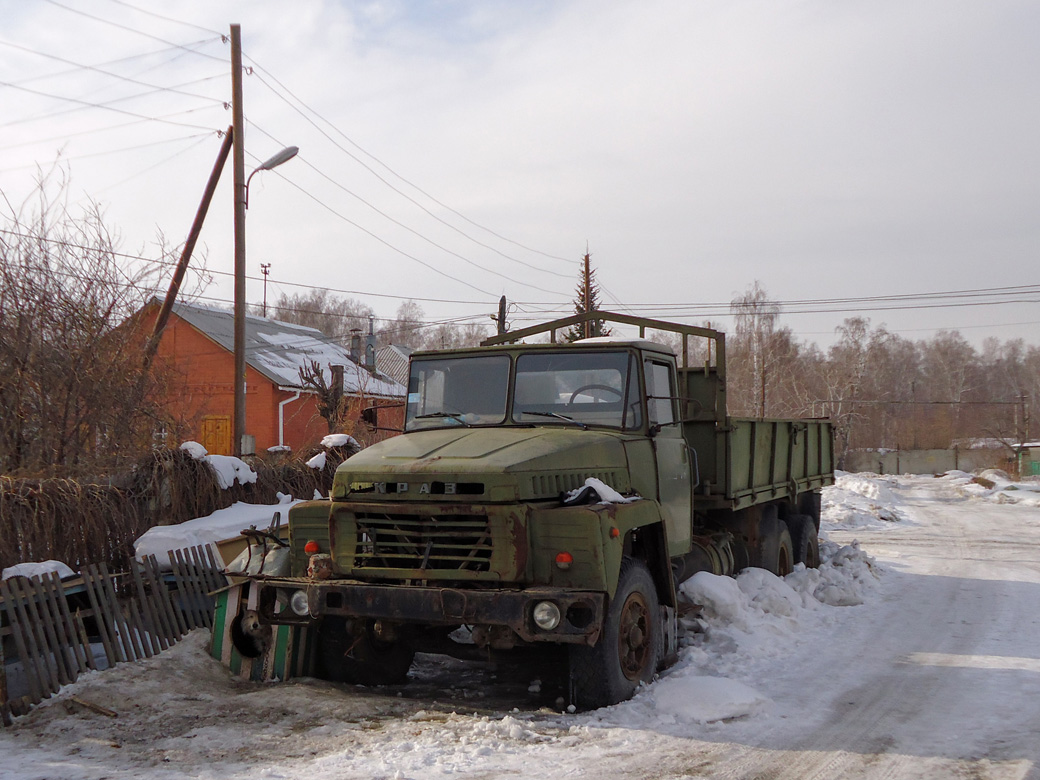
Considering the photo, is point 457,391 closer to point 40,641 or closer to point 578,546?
point 578,546

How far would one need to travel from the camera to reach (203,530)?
893 centimetres

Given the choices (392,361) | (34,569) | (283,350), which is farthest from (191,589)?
(392,361)

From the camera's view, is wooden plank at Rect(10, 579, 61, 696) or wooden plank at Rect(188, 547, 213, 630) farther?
wooden plank at Rect(188, 547, 213, 630)

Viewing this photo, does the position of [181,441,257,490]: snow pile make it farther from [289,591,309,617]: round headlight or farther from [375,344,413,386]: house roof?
[375,344,413,386]: house roof

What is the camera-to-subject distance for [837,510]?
71.0 feet

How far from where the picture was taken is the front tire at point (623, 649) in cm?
587

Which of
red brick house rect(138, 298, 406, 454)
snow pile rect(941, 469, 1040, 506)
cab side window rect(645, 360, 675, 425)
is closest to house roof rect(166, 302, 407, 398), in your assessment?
red brick house rect(138, 298, 406, 454)

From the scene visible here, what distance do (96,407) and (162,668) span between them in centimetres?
460

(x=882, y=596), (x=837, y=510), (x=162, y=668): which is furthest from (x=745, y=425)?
(x=837, y=510)

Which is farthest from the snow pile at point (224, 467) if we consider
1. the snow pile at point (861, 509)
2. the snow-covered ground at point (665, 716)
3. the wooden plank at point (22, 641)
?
the snow pile at point (861, 509)

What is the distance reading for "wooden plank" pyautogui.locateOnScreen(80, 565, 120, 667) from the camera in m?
7.09

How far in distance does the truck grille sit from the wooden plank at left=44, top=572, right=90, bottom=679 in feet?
8.01

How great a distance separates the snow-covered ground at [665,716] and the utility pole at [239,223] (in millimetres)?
8235

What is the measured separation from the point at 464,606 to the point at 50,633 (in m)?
3.25
